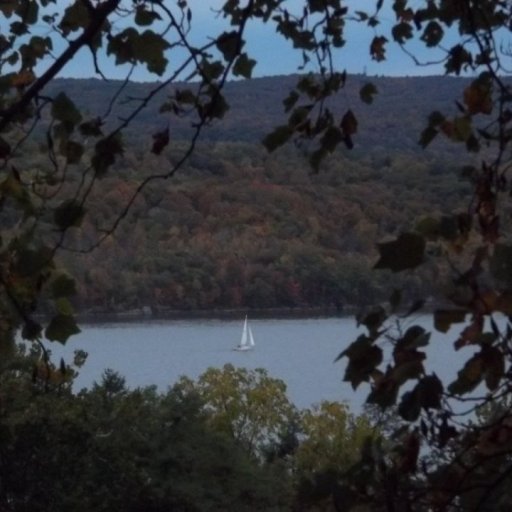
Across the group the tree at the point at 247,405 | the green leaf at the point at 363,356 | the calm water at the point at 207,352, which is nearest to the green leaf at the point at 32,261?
the green leaf at the point at 363,356

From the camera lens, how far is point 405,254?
219cm

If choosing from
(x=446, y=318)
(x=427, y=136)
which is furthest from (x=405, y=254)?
(x=427, y=136)

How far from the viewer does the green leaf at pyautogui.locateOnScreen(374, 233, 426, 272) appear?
218 cm

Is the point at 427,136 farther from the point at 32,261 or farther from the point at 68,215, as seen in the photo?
the point at 32,261

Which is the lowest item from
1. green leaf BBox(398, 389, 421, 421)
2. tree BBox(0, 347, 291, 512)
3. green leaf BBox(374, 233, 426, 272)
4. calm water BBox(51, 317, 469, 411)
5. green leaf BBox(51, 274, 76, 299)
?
tree BBox(0, 347, 291, 512)

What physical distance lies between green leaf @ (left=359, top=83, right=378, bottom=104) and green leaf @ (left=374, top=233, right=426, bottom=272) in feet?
5.40

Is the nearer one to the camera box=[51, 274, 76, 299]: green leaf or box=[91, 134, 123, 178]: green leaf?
box=[51, 274, 76, 299]: green leaf

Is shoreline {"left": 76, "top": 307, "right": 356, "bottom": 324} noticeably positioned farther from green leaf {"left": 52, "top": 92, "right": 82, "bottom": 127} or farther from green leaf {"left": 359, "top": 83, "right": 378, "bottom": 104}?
green leaf {"left": 52, "top": 92, "right": 82, "bottom": 127}

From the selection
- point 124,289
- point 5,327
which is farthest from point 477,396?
point 124,289

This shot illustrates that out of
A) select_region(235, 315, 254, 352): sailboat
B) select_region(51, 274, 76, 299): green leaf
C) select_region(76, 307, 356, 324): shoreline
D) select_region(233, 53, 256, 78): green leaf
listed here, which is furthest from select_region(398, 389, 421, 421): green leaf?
select_region(235, 315, 254, 352): sailboat

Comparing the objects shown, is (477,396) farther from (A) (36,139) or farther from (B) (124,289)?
(B) (124,289)

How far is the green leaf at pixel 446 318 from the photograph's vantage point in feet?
6.99

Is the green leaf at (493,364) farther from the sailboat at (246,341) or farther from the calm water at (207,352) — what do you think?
the sailboat at (246,341)

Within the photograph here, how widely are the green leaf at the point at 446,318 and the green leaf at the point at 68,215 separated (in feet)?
3.09
